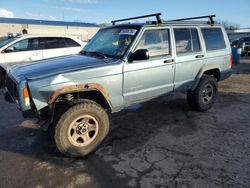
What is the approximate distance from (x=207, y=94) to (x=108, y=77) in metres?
2.98

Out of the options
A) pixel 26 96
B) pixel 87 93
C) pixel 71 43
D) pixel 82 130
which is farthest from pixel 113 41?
pixel 71 43

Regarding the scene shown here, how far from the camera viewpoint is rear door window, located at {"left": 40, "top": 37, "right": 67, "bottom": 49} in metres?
9.23

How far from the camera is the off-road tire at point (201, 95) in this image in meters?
5.61

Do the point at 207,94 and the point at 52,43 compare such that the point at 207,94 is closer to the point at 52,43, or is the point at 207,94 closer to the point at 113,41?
the point at 113,41

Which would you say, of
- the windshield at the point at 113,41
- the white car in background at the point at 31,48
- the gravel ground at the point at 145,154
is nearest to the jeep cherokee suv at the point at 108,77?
the windshield at the point at 113,41

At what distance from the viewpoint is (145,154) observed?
12.8 feet

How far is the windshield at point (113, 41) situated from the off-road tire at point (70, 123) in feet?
3.45

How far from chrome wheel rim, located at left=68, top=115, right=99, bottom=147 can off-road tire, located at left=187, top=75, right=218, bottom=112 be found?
106 inches

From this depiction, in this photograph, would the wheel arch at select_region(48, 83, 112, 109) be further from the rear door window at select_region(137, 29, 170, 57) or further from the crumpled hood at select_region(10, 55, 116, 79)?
the rear door window at select_region(137, 29, 170, 57)

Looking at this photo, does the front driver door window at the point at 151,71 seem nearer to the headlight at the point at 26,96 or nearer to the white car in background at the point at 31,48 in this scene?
the headlight at the point at 26,96

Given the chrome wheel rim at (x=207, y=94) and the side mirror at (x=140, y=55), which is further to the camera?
the chrome wheel rim at (x=207, y=94)

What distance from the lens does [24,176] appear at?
132 inches

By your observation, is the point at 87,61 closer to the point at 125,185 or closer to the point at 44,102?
the point at 44,102

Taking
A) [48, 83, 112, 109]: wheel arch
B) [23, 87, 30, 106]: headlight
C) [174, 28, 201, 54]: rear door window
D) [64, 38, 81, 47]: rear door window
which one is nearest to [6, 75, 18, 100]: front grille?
[23, 87, 30, 106]: headlight
